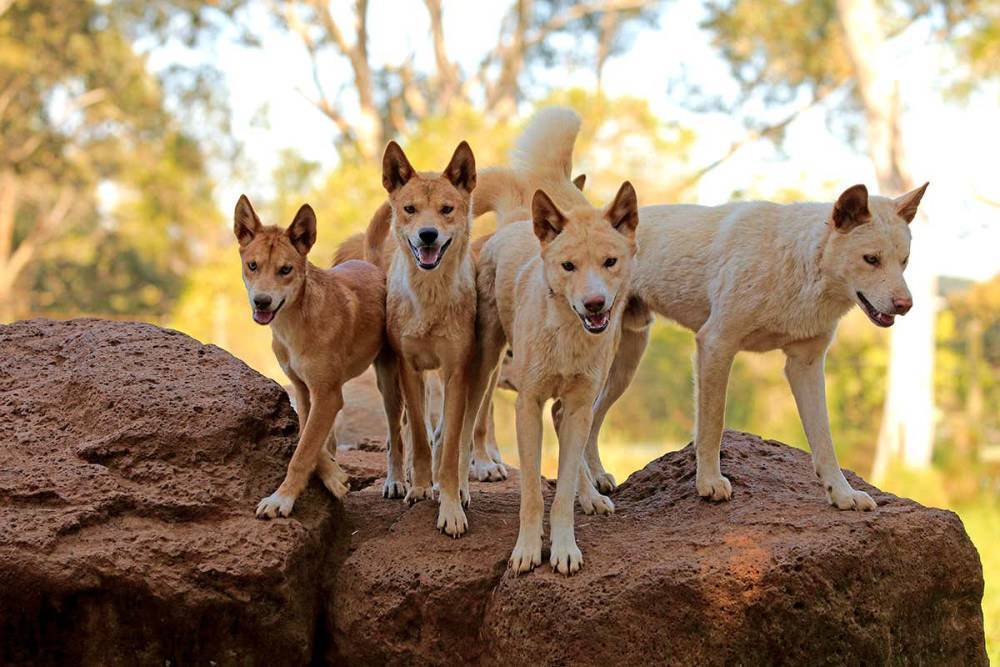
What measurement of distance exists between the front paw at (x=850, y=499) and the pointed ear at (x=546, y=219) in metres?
1.81

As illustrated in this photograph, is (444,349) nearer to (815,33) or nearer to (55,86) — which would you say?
(815,33)

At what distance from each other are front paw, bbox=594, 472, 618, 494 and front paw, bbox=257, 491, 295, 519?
1801mm

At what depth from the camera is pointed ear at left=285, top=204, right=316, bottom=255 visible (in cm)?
521

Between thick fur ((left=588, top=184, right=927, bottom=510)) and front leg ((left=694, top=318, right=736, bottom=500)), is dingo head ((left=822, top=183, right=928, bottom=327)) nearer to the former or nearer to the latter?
thick fur ((left=588, top=184, right=927, bottom=510))

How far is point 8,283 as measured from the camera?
90.5ft

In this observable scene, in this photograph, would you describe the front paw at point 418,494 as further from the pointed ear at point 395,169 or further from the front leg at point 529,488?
the pointed ear at point 395,169

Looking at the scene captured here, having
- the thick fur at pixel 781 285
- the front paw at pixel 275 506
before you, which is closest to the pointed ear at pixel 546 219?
the thick fur at pixel 781 285

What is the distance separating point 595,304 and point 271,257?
1.59m

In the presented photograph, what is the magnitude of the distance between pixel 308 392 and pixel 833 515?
2631mm

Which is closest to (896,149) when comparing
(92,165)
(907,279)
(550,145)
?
(907,279)

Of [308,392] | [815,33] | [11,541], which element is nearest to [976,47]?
[815,33]

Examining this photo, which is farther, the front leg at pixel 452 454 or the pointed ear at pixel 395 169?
the pointed ear at pixel 395 169

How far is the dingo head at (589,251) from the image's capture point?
180 inches

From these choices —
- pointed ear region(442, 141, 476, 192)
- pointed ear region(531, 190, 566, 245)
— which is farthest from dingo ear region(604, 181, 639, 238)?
pointed ear region(442, 141, 476, 192)
